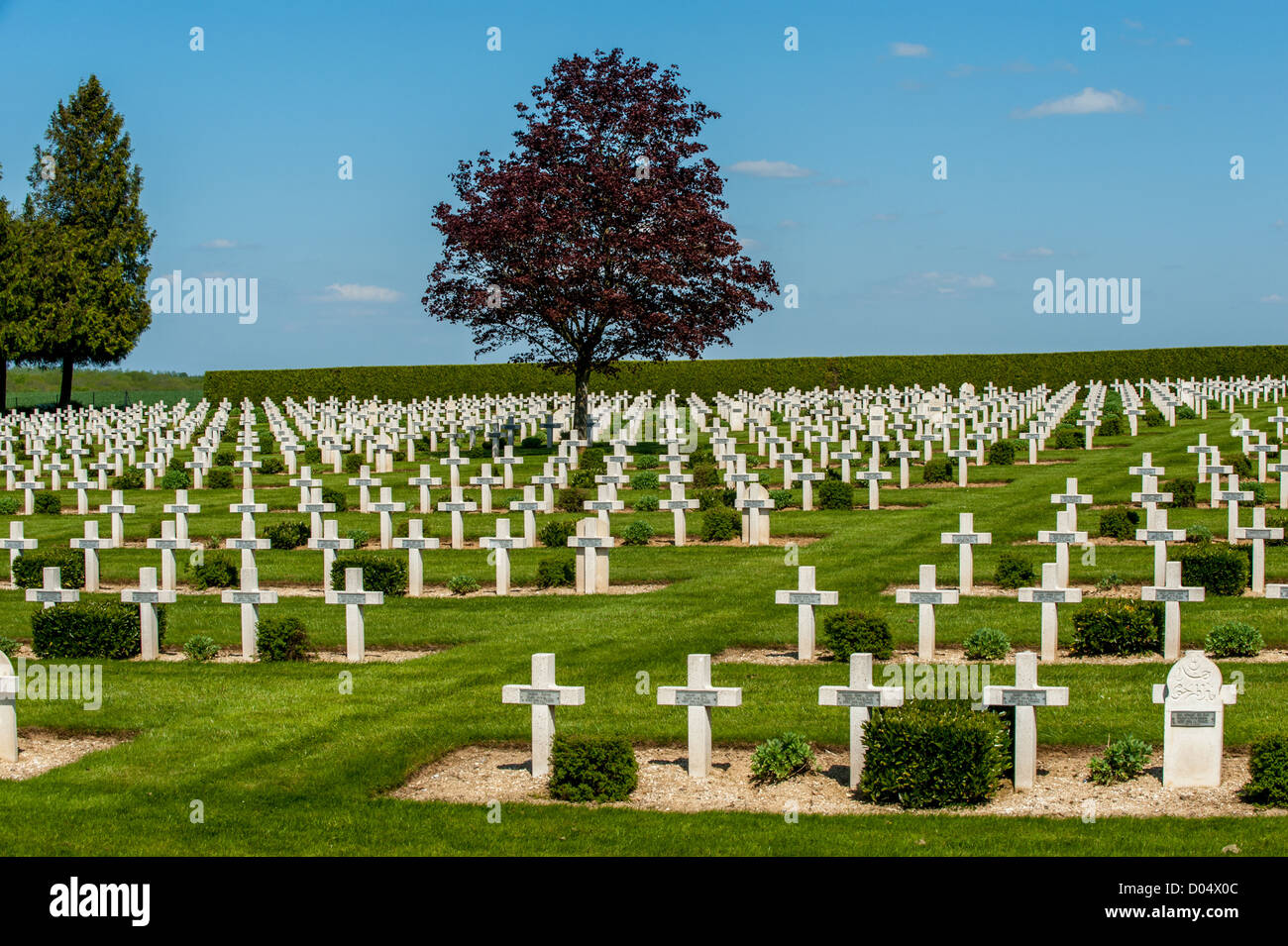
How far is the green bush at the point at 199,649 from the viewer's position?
1534cm

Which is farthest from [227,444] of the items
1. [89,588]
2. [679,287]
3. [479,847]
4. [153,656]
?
[479,847]

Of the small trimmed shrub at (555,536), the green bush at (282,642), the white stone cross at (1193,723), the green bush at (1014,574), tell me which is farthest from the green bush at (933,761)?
the small trimmed shrub at (555,536)

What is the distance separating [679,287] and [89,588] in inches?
926

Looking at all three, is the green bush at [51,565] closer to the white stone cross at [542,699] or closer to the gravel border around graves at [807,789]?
the gravel border around graves at [807,789]

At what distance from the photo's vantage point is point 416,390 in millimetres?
78250

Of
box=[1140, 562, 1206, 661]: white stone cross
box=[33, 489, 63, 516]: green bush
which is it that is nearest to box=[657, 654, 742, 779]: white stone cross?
box=[1140, 562, 1206, 661]: white stone cross

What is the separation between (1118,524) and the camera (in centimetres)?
2277

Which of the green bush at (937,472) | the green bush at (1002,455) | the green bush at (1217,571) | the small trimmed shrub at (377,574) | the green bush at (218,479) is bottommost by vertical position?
the small trimmed shrub at (377,574)

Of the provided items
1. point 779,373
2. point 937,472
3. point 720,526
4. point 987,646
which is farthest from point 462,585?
point 779,373

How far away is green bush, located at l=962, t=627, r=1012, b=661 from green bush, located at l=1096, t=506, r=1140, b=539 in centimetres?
933

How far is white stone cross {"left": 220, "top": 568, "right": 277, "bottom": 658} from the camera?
51.1 ft

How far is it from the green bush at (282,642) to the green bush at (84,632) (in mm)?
1560

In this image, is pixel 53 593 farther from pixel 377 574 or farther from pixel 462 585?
pixel 462 585

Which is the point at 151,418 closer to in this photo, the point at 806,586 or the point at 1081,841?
the point at 806,586
